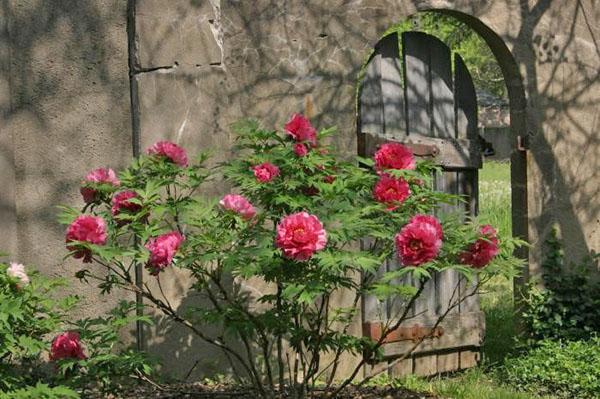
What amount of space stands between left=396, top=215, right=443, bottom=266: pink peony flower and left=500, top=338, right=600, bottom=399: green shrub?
2756 mm

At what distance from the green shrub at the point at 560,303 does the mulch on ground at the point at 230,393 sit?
2067 mm

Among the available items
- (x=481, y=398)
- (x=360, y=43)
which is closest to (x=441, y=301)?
(x=481, y=398)

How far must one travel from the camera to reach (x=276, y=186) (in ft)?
15.0

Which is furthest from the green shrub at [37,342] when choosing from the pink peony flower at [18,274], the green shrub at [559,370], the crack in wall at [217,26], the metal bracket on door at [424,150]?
the green shrub at [559,370]

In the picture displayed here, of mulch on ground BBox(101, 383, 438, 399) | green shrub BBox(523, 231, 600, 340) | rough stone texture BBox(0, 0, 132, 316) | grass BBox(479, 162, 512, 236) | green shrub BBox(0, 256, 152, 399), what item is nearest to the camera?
green shrub BBox(0, 256, 152, 399)

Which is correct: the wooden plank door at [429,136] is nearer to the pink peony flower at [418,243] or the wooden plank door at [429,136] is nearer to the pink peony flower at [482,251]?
the pink peony flower at [482,251]

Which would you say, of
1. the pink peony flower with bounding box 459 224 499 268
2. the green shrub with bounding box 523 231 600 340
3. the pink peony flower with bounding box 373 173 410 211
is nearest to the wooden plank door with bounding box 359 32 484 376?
the green shrub with bounding box 523 231 600 340

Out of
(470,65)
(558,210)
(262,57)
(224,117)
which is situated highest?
(470,65)

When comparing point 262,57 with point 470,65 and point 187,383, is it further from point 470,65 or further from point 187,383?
point 470,65

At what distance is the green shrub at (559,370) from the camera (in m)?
6.47

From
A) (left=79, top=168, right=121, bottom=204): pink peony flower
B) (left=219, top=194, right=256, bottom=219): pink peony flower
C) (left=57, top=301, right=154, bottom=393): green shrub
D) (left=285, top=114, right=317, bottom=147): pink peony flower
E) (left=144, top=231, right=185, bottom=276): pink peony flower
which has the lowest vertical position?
(left=57, top=301, right=154, bottom=393): green shrub

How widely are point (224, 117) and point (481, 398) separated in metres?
2.21

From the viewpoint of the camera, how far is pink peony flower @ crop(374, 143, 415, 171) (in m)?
4.70

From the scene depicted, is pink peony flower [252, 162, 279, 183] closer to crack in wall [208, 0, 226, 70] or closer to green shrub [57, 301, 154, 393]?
green shrub [57, 301, 154, 393]
